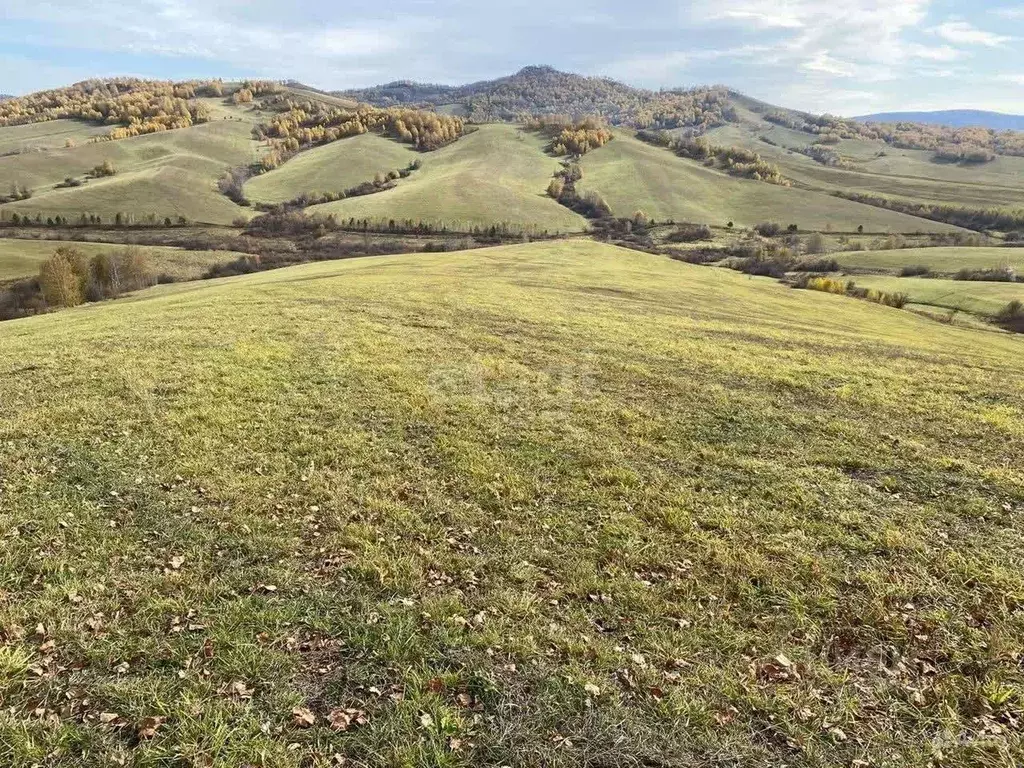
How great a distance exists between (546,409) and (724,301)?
4639 cm

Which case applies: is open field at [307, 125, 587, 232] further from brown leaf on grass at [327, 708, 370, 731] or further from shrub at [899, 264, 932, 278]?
brown leaf on grass at [327, 708, 370, 731]

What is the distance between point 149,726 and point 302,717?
76.8 inches

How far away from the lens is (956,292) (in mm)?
89000

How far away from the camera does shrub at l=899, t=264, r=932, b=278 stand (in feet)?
365

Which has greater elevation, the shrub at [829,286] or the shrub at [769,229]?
the shrub at [769,229]

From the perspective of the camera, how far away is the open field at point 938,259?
112 m

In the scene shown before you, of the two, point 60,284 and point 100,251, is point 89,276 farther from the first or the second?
point 100,251

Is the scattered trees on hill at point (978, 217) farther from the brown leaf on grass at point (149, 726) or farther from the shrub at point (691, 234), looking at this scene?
the brown leaf on grass at point (149, 726)

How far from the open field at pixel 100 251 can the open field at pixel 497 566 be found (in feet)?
284

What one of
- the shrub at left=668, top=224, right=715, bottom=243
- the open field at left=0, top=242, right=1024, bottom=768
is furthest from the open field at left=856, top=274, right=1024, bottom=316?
the open field at left=0, top=242, right=1024, bottom=768

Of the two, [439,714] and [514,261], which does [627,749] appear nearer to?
[439,714]

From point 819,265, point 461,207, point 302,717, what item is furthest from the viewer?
point 461,207

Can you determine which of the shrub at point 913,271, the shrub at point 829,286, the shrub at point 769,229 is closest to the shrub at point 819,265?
the shrub at point 913,271

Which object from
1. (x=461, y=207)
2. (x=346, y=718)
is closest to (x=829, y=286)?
(x=346, y=718)
